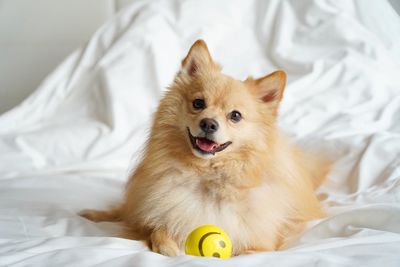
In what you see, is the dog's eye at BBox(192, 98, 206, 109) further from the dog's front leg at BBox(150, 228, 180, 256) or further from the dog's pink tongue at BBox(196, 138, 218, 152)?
the dog's front leg at BBox(150, 228, 180, 256)

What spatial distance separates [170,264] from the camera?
1.32 m

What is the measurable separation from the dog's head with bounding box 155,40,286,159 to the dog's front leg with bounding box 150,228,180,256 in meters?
0.29

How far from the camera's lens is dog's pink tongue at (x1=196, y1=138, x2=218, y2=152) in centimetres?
163

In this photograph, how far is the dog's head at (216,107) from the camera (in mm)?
1634

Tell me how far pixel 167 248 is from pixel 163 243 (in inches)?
1.4

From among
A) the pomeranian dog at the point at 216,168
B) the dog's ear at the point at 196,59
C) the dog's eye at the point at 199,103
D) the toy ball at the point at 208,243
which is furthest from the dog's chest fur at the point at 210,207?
the dog's ear at the point at 196,59

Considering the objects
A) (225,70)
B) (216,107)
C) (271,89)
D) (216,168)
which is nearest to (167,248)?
(216,168)

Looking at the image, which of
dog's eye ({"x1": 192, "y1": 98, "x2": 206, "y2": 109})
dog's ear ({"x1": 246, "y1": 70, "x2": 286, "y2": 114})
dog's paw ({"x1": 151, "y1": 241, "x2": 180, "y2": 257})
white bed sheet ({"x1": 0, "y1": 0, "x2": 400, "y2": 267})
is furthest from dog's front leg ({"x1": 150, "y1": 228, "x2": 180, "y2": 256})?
dog's ear ({"x1": 246, "y1": 70, "x2": 286, "y2": 114})

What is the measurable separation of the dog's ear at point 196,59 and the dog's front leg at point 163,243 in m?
0.60

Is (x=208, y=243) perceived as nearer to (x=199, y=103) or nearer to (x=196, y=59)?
(x=199, y=103)

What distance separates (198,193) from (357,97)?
1.47 metres

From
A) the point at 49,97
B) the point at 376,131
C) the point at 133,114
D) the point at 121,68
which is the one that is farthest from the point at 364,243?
the point at 49,97

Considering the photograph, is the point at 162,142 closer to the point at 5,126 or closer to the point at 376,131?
the point at 376,131

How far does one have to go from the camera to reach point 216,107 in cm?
169
